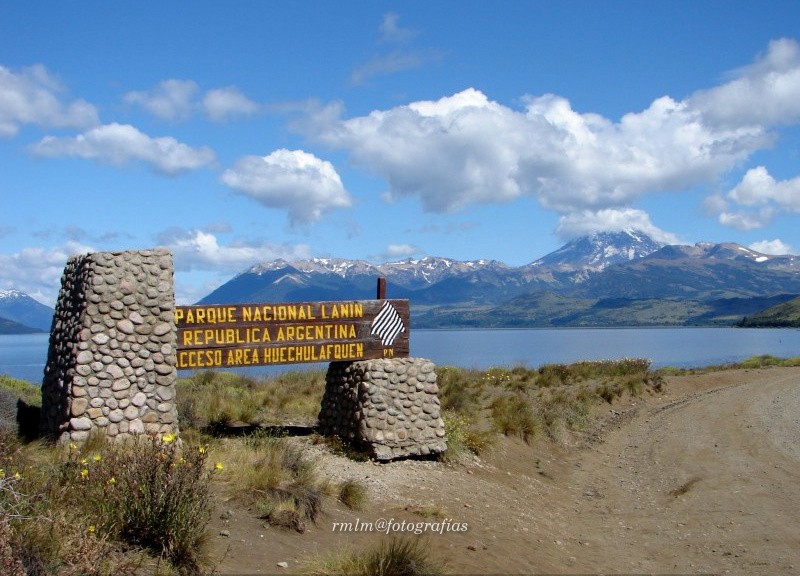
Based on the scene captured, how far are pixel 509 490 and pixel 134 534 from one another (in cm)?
757

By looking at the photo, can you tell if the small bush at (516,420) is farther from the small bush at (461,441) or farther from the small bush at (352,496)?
the small bush at (352,496)

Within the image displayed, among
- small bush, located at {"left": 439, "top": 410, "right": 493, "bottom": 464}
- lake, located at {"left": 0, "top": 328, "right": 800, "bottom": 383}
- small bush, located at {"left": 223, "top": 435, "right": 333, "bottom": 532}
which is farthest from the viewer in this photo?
lake, located at {"left": 0, "top": 328, "right": 800, "bottom": 383}

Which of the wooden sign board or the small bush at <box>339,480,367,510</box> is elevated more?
the wooden sign board

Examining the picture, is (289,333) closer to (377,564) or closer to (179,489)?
(179,489)

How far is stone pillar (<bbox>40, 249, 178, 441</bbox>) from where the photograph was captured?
10.6 metres

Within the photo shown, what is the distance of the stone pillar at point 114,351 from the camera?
1062cm

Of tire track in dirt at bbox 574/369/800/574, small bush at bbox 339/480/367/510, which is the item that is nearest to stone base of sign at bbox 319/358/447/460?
small bush at bbox 339/480/367/510

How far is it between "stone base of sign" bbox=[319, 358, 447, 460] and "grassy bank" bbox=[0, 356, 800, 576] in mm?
436

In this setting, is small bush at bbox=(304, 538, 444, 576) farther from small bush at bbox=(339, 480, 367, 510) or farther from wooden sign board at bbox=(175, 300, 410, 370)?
wooden sign board at bbox=(175, 300, 410, 370)

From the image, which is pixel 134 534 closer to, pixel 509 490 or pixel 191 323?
pixel 191 323

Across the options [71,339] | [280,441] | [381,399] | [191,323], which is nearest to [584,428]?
[381,399]

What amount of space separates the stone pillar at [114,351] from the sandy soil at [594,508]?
9.99 ft

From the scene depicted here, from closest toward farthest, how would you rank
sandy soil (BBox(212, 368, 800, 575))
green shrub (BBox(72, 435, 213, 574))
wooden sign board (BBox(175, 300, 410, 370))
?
1. green shrub (BBox(72, 435, 213, 574))
2. sandy soil (BBox(212, 368, 800, 575))
3. wooden sign board (BBox(175, 300, 410, 370))

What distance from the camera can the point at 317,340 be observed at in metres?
13.4
